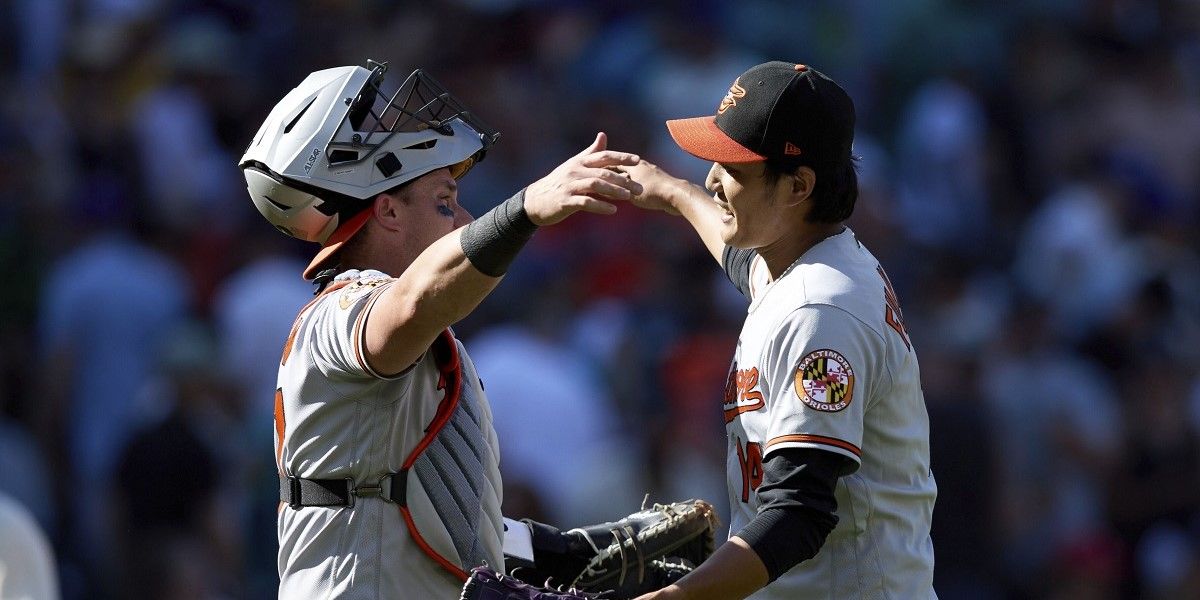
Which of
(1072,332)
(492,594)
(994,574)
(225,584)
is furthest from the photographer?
(1072,332)

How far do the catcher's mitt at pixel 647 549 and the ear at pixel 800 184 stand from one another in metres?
1.06

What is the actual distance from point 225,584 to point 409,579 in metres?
4.60

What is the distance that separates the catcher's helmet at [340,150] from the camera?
4.00 metres

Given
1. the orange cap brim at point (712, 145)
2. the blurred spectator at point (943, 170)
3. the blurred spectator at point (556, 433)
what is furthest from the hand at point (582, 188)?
the blurred spectator at point (943, 170)

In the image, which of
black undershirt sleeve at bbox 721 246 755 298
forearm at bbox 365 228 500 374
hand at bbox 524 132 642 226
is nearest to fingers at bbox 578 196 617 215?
hand at bbox 524 132 642 226

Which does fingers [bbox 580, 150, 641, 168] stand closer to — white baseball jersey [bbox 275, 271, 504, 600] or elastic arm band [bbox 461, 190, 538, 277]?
elastic arm band [bbox 461, 190, 538, 277]

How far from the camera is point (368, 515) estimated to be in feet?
12.5

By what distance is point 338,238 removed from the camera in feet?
13.4

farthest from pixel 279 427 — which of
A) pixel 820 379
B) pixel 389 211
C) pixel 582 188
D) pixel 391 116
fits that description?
pixel 820 379

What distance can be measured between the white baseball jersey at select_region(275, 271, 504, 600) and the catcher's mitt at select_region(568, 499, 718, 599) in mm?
524

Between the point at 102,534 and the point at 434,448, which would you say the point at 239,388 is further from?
the point at 434,448

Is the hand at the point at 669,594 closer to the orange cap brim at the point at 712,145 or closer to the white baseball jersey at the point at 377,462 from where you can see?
the white baseball jersey at the point at 377,462

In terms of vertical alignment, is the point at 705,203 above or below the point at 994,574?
above

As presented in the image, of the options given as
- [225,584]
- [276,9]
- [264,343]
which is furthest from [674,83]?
[225,584]
